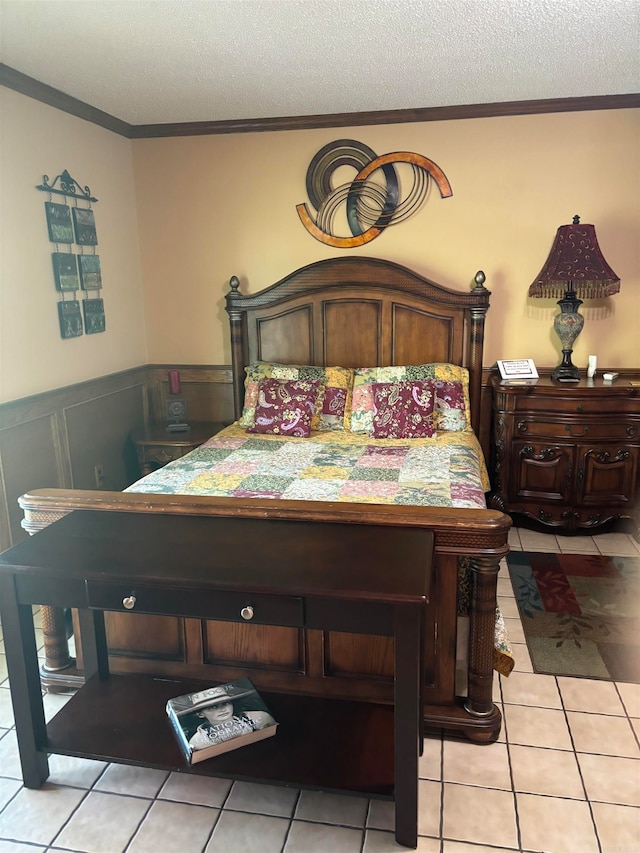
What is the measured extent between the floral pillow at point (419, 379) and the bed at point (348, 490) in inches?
Result: 0.6

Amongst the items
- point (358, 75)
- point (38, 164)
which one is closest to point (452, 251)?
point (358, 75)

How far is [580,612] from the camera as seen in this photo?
9.45ft

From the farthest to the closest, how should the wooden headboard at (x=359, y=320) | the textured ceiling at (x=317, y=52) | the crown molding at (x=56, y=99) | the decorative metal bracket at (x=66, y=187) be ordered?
the wooden headboard at (x=359, y=320) → the decorative metal bracket at (x=66, y=187) → the crown molding at (x=56, y=99) → the textured ceiling at (x=317, y=52)

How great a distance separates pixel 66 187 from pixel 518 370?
9.14 feet

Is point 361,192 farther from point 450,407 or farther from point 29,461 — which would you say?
point 29,461

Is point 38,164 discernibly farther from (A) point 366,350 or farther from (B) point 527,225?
(B) point 527,225

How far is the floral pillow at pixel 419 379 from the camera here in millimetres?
3605

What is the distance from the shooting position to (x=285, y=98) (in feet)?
11.5

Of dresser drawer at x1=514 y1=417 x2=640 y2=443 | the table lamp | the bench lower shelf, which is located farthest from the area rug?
the table lamp

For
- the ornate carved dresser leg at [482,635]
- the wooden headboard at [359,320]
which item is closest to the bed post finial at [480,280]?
the wooden headboard at [359,320]

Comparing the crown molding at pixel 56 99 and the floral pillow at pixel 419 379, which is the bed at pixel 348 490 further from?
the crown molding at pixel 56 99

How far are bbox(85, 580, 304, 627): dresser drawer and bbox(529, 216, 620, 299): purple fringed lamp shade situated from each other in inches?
108

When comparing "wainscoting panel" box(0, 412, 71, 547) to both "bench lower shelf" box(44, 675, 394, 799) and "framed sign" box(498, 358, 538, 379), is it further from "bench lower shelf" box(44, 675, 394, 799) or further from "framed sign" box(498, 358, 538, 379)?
"framed sign" box(498, 358, 538, 379)

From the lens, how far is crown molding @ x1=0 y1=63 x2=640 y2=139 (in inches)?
140
